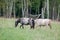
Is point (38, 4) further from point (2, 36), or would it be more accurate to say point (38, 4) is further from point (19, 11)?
point (2, 36)

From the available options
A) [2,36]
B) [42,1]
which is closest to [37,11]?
[42,1]

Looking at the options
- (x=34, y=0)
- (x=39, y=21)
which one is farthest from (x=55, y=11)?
(x=39, y=21)

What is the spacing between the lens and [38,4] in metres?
63.8

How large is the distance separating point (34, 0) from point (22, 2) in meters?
4.06

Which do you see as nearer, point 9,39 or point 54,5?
point 9,39

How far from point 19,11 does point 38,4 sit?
7.42m

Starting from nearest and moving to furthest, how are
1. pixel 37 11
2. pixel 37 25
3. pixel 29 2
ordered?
pixel 37 25
pixel 29 2
pixel 37 11

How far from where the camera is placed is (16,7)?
68188 mm

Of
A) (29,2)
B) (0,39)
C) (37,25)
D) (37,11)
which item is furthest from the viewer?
(37,11)

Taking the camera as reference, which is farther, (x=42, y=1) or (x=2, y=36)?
(x=42, y=1)

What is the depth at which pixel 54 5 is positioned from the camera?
62.6 metres

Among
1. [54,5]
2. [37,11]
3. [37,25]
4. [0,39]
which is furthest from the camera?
[37,11]

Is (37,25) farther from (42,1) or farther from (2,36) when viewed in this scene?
(42,1)

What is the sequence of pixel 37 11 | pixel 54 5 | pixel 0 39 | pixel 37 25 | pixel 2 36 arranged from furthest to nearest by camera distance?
pixel 37 11 < pixel 54 5 < pixel 37 25 < pixel 2 36 < pixel 0 39
